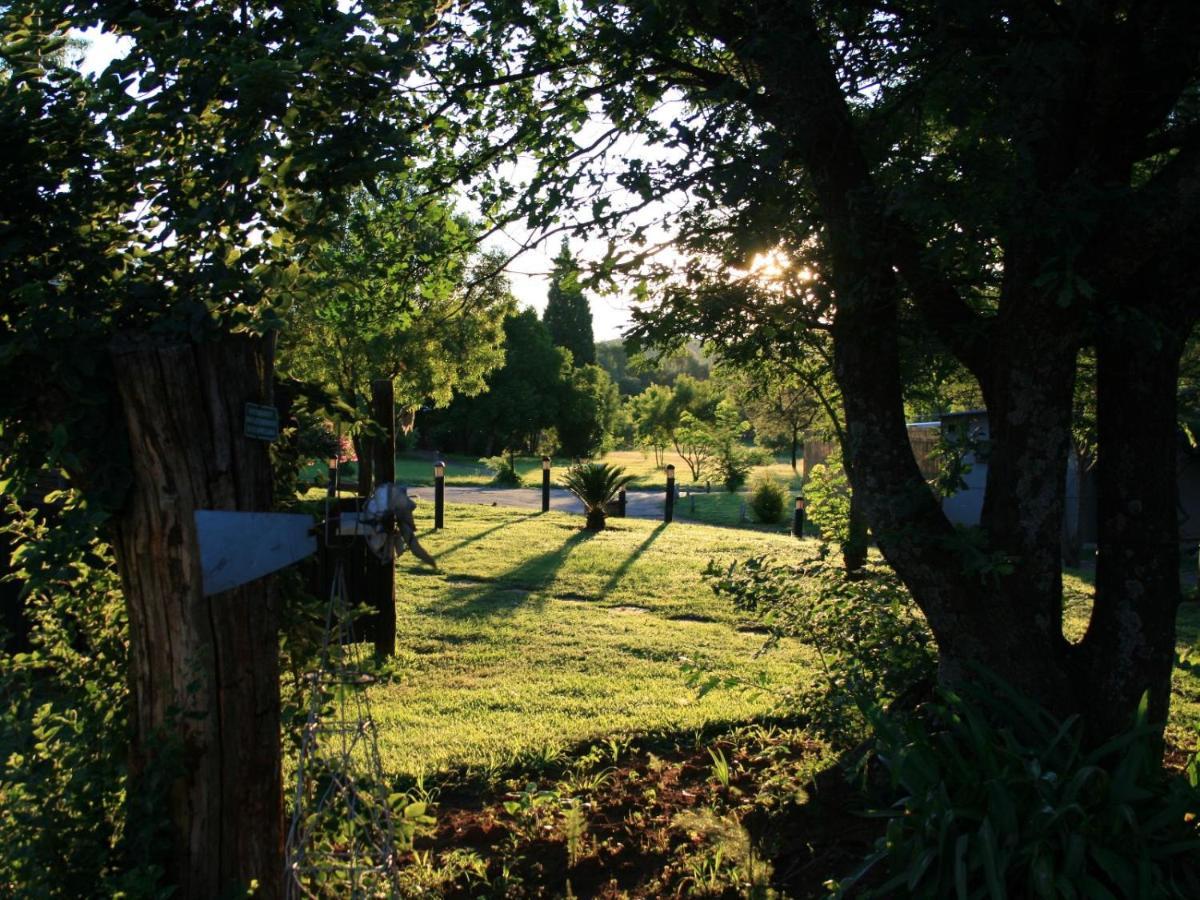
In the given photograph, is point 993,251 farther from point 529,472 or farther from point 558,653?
point 529,472

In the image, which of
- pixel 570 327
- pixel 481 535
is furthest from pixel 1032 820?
pixel 570 327

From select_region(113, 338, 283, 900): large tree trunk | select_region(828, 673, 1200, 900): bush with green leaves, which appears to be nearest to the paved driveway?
select_region(828, 673, 1200, 900): bush with green leaves

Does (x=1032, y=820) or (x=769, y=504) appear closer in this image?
(x=1032, y=820)

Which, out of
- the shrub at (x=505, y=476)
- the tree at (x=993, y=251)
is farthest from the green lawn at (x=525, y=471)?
the tree at (x=993, y=251)

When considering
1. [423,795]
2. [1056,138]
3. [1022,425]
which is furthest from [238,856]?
[1056,138]

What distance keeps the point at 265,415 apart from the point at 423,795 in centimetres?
244

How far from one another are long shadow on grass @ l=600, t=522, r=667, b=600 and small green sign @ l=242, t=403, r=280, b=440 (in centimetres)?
746

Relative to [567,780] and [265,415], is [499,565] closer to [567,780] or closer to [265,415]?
[567,780]

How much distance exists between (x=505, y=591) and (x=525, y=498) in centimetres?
1576

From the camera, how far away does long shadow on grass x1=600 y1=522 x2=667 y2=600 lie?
35.0ft

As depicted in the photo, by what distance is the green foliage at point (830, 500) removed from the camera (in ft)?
16.7

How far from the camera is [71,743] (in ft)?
9.70

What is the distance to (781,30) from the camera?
146 inches

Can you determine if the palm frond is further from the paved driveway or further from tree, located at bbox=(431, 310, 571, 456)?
tree, located at bbox=(431, 310, 571, 456)
